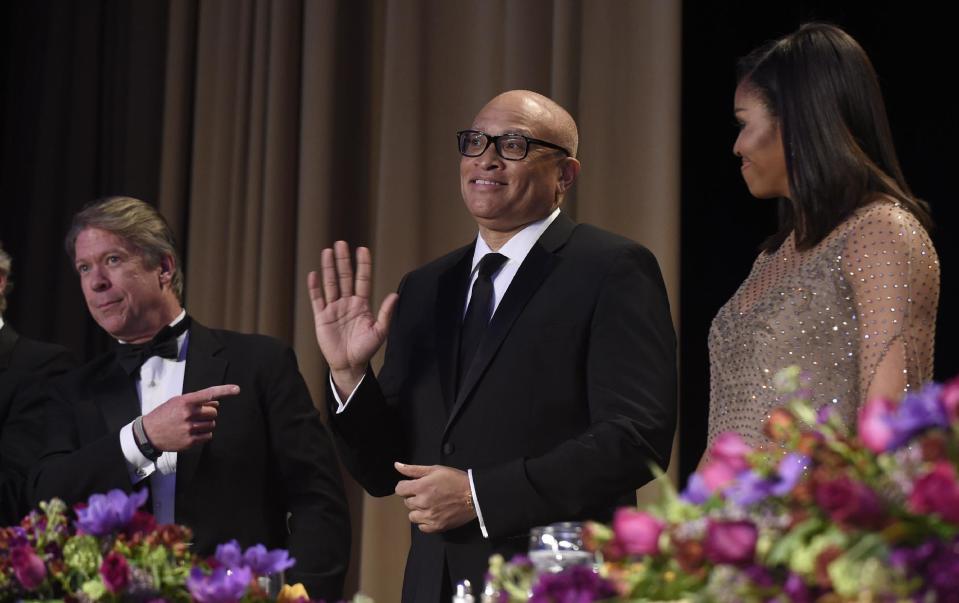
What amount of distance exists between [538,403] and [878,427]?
1.53m

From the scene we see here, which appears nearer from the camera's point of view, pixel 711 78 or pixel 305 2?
pixel 711 78

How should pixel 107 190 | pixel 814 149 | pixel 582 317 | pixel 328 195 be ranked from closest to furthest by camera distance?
pixel 814 149, pixel 582 317, pixel 328 195, pixel 107 190

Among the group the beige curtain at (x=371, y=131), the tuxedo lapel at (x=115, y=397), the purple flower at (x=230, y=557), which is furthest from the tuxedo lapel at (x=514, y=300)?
the beige curtain at (x=371, y=131)

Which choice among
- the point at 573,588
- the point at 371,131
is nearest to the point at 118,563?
the point at 573,588

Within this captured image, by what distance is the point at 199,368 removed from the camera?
9.96 feet

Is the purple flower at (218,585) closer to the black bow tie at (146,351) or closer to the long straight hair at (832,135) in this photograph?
the long straight hair at (832,135)

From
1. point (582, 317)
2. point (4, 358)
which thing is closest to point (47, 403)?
point (4, 358)

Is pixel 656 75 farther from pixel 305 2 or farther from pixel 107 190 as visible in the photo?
pixel 107 190

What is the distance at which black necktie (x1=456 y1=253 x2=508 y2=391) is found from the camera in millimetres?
2496

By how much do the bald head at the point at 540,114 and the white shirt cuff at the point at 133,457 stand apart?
1.02 meters

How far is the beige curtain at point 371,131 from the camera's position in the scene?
13.1ft

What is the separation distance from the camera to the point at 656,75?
153 inches

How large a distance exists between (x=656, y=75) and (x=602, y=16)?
31 cm

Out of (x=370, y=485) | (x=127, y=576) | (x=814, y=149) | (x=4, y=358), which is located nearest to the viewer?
(x=127, y=576)
